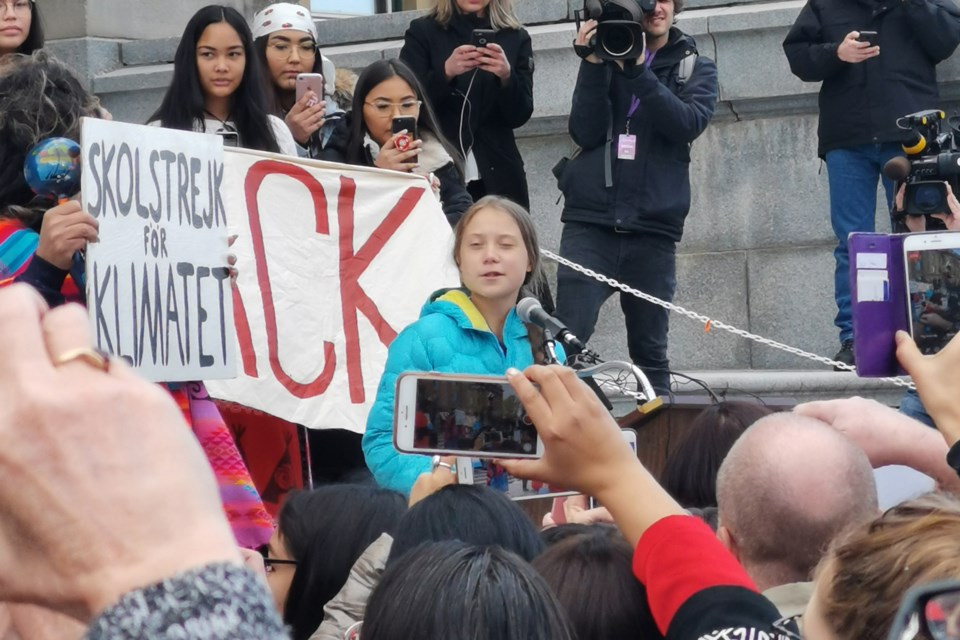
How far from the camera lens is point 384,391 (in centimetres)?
498

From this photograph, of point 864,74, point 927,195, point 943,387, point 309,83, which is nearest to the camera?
point 943,387

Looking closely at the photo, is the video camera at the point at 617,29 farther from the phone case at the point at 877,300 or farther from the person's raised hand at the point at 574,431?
the person's raised hand at the point at 574,431

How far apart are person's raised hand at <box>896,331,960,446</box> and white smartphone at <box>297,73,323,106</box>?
4529 millimetres

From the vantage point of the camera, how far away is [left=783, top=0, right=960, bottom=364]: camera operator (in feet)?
25.9

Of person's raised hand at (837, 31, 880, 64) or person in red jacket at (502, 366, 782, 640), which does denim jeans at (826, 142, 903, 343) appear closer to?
person's raised hand at (837, 31, 880, 64)

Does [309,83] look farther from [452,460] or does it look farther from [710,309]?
[452,460]

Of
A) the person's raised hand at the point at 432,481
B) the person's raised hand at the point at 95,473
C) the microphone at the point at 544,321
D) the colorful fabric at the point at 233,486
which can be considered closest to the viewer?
the person's raised hand at the point at 95,473

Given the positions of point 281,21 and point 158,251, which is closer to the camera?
point 158,251

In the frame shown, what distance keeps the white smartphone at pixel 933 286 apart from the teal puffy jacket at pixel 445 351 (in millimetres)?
1915

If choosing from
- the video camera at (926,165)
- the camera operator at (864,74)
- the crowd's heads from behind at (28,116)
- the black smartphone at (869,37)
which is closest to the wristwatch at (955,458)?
the crowd's heads from behind at (28,116)

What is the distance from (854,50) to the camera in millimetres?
7828

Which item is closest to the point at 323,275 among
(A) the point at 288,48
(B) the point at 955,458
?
(A) the point at 288,48

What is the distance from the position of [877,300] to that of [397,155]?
11.7 ft

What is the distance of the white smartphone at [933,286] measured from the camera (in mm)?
3080
